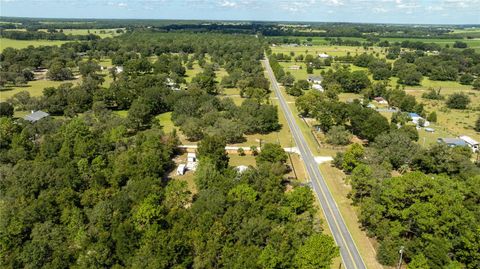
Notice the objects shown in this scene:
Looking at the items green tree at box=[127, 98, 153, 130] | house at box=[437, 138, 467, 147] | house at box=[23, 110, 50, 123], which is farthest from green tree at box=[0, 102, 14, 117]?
house at box=[437, 138, 467, 147]

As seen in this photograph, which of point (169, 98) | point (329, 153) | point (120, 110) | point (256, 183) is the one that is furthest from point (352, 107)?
point (120, 110)

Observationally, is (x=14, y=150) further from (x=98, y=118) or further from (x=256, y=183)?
(x=256, y=183)

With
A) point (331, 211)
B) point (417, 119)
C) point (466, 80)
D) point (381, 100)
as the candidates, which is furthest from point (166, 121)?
point (466, 80)

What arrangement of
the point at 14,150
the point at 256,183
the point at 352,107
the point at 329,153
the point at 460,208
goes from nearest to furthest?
the point at 460,208, the point at 256,183, the point at 14,150, the point at 329,153, the point at 352,107

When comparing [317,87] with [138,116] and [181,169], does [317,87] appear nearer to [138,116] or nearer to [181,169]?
[138,116]

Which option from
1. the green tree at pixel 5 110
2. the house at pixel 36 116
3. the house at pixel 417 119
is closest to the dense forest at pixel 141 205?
the house at pixel 36 116

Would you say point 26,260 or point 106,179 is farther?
point 106,179

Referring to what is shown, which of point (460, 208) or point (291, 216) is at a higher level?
point (460, 208)

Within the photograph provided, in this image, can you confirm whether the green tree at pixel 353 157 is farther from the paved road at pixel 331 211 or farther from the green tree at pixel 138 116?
the green tree at pixel 138 116
